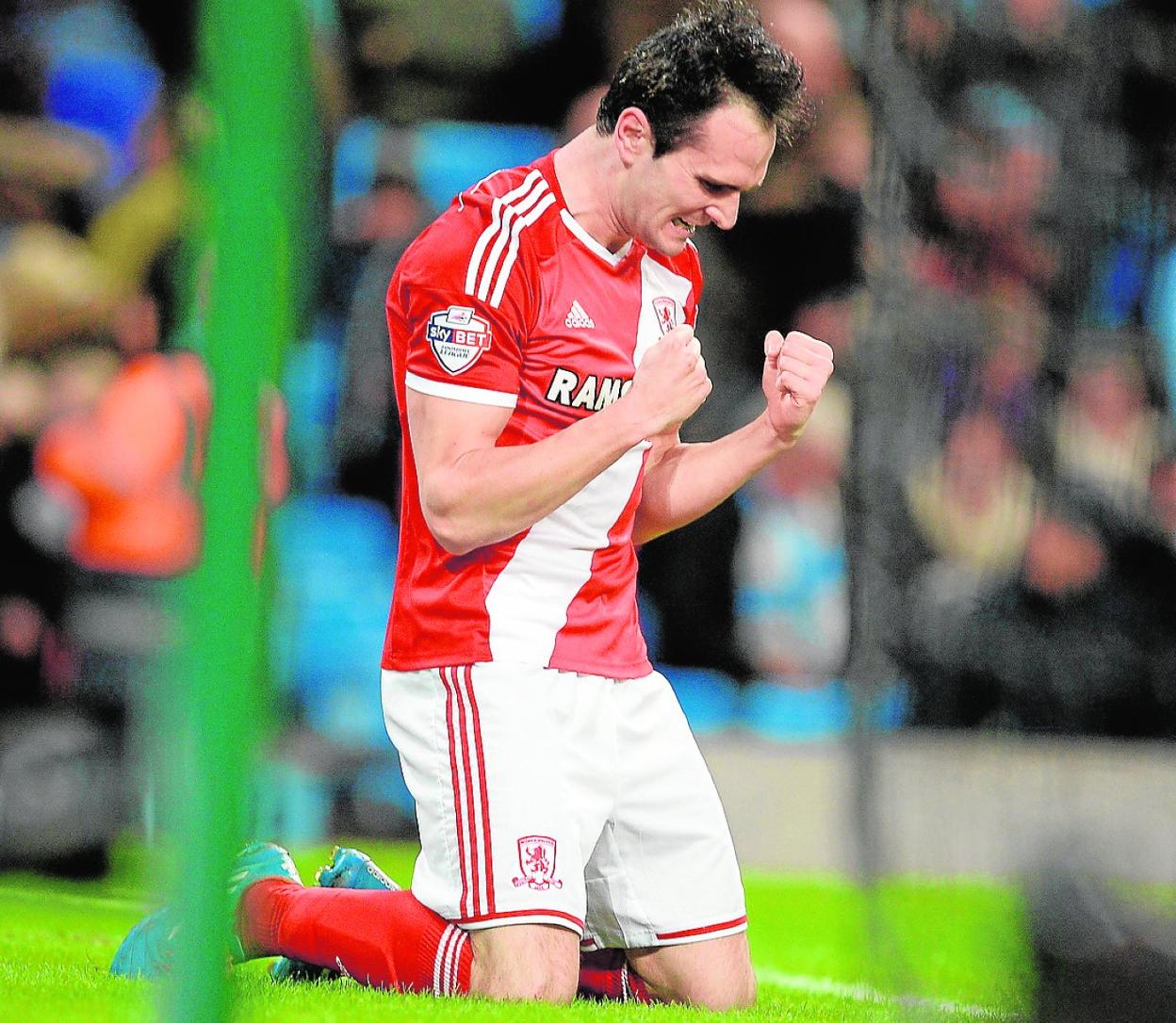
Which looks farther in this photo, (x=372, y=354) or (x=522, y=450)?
(x=372, y=354)

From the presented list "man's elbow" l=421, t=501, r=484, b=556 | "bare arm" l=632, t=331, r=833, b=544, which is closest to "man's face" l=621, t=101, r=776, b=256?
"bare arm" l=632, t=331, r=833, b=544

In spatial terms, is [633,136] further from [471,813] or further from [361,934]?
[361,934]

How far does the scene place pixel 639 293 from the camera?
2506 millimetres

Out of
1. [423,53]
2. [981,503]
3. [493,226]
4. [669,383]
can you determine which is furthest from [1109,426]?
[423,53]

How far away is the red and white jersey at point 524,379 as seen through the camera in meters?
2.29

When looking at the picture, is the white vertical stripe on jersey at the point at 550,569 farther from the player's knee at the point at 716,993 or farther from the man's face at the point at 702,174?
the player's knee at the point at 716,993

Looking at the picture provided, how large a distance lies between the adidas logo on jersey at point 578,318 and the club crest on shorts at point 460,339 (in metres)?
0.16

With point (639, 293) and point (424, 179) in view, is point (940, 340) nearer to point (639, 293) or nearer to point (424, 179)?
point (639, 293)

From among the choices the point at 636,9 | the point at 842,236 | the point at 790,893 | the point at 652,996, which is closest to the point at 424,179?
the point at 636,9

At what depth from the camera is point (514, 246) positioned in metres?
Answer: 2.33

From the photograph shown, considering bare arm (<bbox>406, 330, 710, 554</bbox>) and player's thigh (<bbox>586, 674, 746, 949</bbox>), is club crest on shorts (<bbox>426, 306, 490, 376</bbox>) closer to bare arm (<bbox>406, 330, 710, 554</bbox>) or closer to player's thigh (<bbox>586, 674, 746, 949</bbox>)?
bare arm (<bbox>406, 330, 710, 554</bbox>)

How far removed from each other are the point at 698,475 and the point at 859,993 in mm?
895

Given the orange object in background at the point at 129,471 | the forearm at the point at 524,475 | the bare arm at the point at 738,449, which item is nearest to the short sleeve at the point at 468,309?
the forearm at the point at 524,475

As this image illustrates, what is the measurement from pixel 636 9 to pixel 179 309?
5.46 ft
